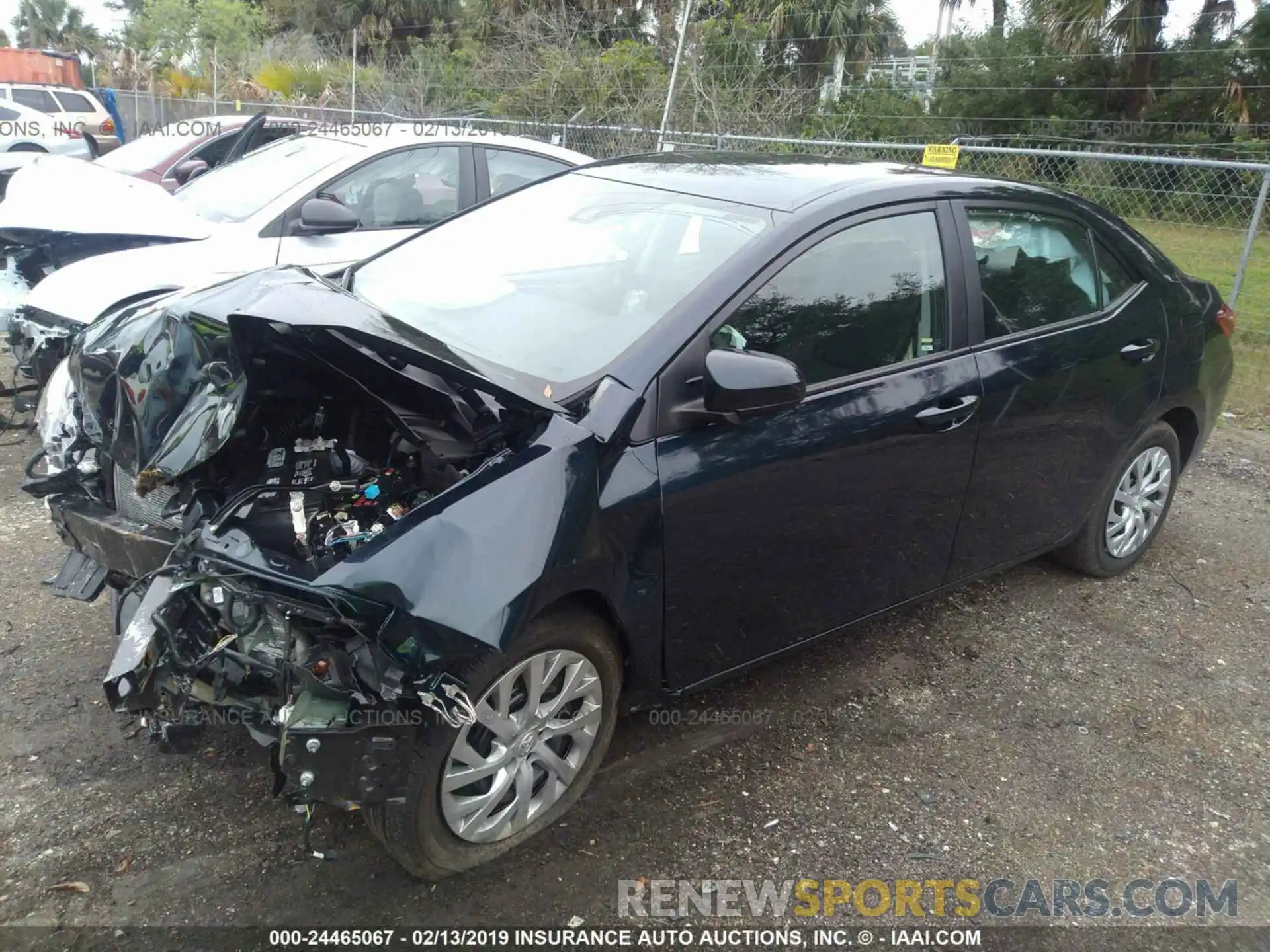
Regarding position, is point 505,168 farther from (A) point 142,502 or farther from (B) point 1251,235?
(B) point 1251,235

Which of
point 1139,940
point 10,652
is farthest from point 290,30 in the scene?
point 1139,940

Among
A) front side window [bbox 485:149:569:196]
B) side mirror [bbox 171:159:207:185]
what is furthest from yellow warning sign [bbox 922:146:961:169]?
side mirror [bbox 171:159:207:185]

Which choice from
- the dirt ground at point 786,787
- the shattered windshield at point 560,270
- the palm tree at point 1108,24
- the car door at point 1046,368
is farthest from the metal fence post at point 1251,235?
the palm tree at point 1108,24

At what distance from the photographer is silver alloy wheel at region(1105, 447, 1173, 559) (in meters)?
4.40

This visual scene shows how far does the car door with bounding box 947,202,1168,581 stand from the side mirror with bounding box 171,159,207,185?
6.18m

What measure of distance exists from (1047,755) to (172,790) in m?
2.76

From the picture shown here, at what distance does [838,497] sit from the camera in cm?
311

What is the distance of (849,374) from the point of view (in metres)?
3.13

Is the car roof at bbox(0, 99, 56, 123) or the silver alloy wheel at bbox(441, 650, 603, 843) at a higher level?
the car roof at bbox(0, 99, 56, 123)

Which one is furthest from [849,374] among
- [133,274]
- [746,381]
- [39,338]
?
[39,338]

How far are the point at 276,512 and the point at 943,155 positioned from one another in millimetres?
6763

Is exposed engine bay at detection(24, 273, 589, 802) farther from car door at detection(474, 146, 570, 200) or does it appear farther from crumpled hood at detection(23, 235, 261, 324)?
car door at detection(474, 146, 570, 200)

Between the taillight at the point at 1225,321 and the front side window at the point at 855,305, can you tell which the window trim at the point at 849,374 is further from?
the taillight at the point at 1225,321

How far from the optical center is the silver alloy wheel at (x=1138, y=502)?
14.4 ft
